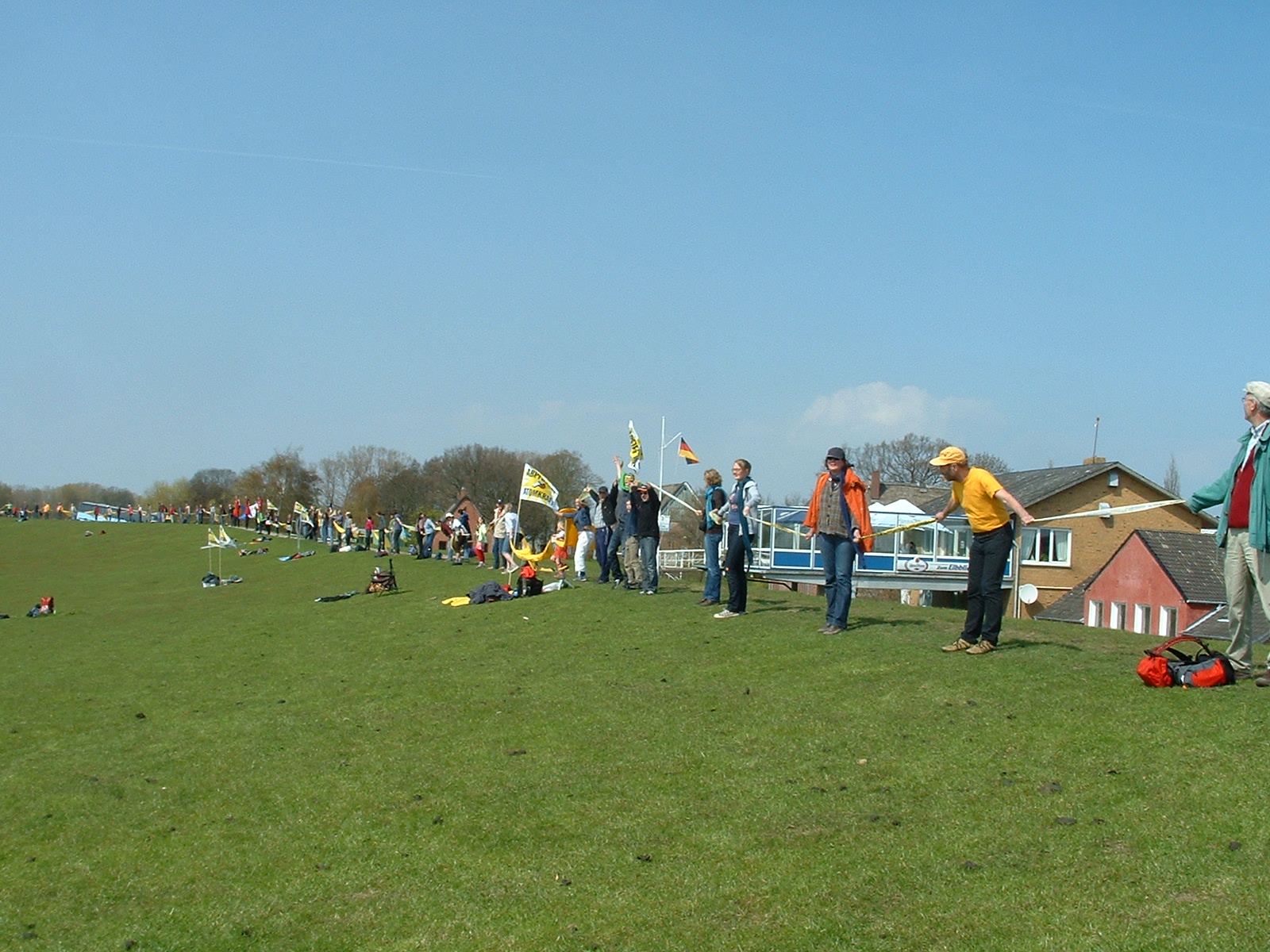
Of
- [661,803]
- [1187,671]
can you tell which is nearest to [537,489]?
[1187,671]

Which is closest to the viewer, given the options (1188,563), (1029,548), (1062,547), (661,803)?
(661,803)

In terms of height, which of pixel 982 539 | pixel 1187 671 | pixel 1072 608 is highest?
pixel 982 539

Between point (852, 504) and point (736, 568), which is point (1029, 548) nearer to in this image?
point (736, 568)

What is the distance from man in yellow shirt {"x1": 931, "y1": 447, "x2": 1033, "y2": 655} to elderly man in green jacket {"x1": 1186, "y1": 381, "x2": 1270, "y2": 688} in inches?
69.2

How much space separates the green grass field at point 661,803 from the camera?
5781mm

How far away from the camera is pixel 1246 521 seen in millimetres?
8930

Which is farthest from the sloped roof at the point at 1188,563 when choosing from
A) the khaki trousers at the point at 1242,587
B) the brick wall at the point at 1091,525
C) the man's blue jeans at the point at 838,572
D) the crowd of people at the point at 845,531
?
the khaki trousers at the point at 1242,587

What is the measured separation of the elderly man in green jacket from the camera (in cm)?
870

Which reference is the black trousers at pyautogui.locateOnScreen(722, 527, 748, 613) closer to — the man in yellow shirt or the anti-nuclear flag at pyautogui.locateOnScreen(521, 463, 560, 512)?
the man in yellow shirt

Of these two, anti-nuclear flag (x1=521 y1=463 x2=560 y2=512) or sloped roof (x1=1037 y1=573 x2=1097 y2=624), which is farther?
sloped roof (x1=1037 y1=573 x2=1097 y2=624)

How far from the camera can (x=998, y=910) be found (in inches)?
215

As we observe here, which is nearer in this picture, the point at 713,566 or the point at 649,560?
the point at 713,566

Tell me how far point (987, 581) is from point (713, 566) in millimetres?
6568

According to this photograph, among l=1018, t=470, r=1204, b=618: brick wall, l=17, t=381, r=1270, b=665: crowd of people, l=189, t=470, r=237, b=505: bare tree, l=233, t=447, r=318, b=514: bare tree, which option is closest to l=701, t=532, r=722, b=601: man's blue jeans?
l=17, t=381, r=1270, b=665: crowd of people
